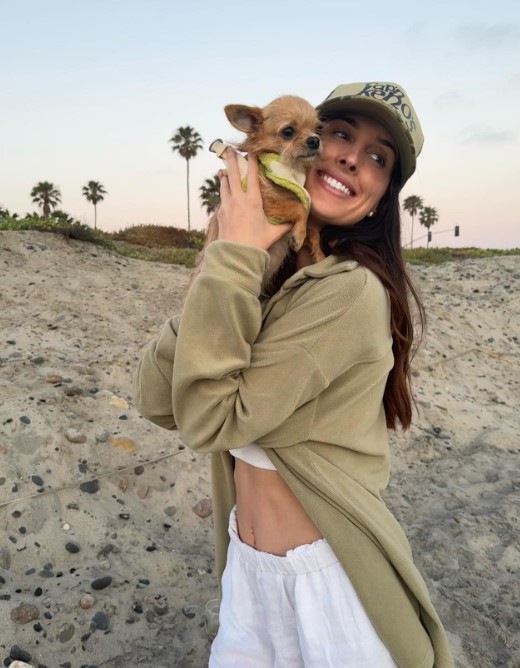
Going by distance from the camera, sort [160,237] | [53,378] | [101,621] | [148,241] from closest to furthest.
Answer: [101,621]
[53,378]
[148,241]
[160,237]

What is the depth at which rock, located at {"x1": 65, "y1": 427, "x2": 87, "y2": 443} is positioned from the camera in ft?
16.2

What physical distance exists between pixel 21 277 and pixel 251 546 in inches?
313

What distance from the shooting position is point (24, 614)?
3.24 meters

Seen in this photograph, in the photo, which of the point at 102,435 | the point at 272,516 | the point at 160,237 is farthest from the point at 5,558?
the point at 160,237

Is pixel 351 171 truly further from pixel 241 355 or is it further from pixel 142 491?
pixel 142 491

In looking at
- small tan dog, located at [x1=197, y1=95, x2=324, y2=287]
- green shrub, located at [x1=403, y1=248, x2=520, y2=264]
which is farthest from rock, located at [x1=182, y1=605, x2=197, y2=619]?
green shrub, located at [x1=403, y1=248, x2=520, y2=264]

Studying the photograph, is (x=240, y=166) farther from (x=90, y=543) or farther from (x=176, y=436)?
(x=176, y=436)

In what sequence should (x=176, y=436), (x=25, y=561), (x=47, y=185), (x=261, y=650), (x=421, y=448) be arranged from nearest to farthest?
1. (x=261, y=650)
2. (x=25, y=561)
3. (x=176, y=436)
4. (x=421, y=448)
5. (x=47, y=185)

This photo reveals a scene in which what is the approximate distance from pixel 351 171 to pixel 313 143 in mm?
200

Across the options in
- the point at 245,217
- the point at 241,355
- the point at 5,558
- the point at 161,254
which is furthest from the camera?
the point at 161,254

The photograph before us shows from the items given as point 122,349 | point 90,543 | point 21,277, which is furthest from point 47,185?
point 90,543

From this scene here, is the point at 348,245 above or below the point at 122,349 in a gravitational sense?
above

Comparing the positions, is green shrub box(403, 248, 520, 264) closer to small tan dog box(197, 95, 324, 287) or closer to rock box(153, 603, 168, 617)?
rock box(153, 603, 168, 617)

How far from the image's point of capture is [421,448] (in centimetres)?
676
